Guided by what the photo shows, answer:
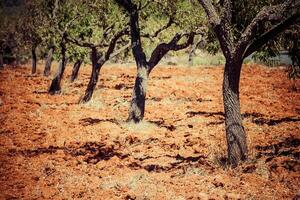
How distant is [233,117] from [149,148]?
314cm

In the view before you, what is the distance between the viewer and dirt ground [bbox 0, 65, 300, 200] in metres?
8.64

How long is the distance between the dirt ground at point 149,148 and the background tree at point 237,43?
667 millimetres

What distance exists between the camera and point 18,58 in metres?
66.0

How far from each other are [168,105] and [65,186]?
402 inches

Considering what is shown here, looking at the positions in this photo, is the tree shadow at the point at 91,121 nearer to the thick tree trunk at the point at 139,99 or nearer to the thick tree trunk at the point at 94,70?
the thick tree trunk at the point at 139,99

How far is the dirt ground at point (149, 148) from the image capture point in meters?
8.64

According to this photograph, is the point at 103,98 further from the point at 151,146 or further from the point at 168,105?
the point at 151,146

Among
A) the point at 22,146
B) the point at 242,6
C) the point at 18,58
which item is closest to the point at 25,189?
the point at 22,146

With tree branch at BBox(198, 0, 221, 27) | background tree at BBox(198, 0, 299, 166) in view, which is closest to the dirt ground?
background tree at BBox(198, 0, 299, 166)

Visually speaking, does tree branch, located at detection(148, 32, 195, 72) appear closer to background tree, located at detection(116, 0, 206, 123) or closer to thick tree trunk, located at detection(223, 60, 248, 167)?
background tree, located at detection(116, 0, 206, 123)

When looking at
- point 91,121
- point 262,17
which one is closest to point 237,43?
point 262,17

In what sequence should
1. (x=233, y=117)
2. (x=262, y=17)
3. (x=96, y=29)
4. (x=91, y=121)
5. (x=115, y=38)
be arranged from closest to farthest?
(x=262, y=17), (x=233, y=117), (x=91, y=121), (x=115, y=38), (x=96, y=29)

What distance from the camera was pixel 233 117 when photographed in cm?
991

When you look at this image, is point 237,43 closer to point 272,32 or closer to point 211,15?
point 272,32
